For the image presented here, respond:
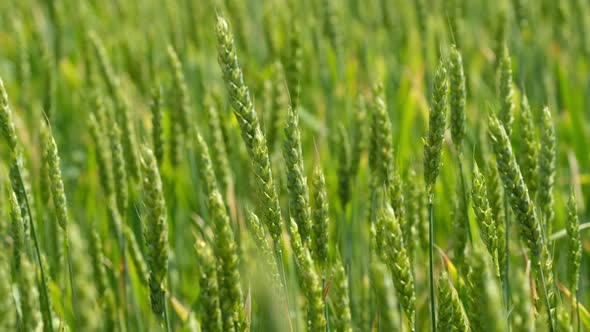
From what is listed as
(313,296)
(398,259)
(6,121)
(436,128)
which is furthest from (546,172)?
(6,121)

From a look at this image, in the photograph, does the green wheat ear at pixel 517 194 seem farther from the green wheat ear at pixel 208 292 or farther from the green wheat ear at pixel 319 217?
the green wheat ear at pixel 208 292

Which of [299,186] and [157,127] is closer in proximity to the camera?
[299,186]

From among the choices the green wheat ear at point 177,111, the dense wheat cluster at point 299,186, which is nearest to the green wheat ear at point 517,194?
the dense wheat cluster at point 299,186

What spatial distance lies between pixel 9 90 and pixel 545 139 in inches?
102

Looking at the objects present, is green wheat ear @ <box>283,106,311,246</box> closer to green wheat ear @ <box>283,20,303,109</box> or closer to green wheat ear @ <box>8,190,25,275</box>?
green wheat ear @ <box>8,190,25,275</box>

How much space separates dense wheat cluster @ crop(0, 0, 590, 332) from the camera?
1141 mm

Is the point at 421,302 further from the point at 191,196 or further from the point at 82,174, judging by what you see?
the point at 82,174

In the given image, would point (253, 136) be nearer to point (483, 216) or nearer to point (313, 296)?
point (313, 296)

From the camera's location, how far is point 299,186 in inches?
45.8

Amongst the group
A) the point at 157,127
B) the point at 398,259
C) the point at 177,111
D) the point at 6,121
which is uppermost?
the point at 177,111

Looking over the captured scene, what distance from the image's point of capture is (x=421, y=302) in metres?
1.96

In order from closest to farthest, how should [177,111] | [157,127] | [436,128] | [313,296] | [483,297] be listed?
[483,297] < [313,296] < [436,128] < [157,127] < [177,111]

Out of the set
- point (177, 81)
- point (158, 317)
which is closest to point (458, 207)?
point (158, 317)

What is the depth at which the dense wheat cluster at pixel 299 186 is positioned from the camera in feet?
3.74
